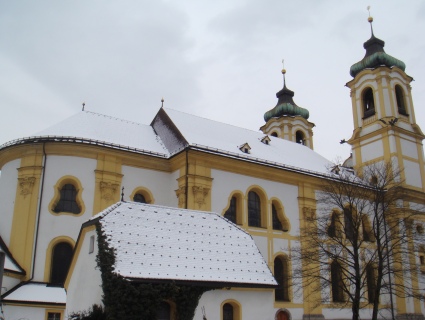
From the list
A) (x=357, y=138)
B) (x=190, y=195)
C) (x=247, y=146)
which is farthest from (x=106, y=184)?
(x=357, y=138)

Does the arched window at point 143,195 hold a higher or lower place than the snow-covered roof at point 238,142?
lower

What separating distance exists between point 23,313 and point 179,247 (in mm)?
10048

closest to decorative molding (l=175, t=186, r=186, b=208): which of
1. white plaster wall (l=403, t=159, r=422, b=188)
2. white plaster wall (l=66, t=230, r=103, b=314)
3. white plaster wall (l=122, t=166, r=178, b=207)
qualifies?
white plaster wall (l=122, t=166, r=178, b=207)

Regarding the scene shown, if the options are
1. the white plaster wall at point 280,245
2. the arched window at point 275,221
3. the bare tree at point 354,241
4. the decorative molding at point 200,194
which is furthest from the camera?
the arched window at point 275,221

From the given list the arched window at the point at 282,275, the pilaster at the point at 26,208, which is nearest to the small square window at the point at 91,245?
the pilaster at the point at 26,208

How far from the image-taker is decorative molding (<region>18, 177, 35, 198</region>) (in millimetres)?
25172

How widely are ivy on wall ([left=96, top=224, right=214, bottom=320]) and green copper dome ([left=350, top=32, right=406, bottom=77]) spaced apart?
31.1 metres

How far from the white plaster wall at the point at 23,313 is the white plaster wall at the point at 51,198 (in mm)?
1851

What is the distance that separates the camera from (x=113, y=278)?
14438 mm

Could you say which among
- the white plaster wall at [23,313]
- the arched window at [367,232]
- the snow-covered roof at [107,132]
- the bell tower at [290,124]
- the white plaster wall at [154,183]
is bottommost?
the white plaster wall at [23,313]

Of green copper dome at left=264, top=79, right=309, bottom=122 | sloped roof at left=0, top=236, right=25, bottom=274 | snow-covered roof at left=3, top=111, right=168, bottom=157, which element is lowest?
sloped roof at left=0, top=236, right=25, bottom=274

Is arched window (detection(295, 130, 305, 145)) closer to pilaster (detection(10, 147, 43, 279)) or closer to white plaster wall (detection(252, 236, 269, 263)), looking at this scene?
white plaster wall (detection(252, 236, 269, 263))

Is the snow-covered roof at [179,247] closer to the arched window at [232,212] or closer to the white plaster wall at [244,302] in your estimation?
the white plaster wall at [244,302]

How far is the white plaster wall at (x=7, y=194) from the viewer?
2503 cm
